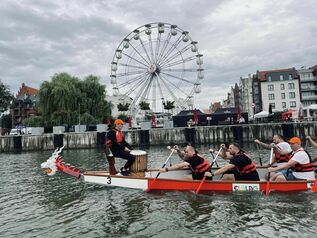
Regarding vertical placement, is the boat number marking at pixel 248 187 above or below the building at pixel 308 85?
below

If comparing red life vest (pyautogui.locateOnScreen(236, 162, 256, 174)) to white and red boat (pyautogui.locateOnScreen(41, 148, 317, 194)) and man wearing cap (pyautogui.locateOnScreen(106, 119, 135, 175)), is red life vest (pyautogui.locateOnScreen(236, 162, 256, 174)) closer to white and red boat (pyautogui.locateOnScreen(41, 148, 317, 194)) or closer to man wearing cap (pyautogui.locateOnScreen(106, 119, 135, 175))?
white and red boat (pyautogui.locateOnScreen(41, 148, 317, 194))

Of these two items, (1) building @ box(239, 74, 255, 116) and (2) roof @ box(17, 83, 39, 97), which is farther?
(2) roof @ box(17, 83, 39, 97)

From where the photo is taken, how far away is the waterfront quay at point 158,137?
154 ft

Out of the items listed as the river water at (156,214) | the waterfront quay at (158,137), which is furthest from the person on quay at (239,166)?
the waterfront quay at (158,137)

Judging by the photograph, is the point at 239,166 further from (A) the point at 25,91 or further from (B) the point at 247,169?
(A) the point at 25,91

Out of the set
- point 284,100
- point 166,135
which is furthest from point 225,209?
point 284,100

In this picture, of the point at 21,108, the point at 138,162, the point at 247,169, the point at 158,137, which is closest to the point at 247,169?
the point at 247,169

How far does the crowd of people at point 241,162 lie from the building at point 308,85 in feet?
A: 266

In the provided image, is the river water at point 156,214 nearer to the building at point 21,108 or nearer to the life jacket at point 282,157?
the life jacket at point 282,157

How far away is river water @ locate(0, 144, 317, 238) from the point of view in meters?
8.44

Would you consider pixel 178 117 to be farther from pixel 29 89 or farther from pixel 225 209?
pixel 29 89

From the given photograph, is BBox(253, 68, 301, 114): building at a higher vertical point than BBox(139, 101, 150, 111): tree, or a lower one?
higher

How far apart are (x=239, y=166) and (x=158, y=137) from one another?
3730cm

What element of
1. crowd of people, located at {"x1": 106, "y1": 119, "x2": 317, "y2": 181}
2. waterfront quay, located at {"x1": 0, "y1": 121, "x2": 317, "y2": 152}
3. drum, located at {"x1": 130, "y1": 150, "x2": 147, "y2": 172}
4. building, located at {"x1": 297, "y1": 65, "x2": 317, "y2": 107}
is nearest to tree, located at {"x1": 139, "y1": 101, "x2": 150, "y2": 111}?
waterfront quay, located at {"x1": 0, "y1": 121, "x2": 317, "y2": 152}
